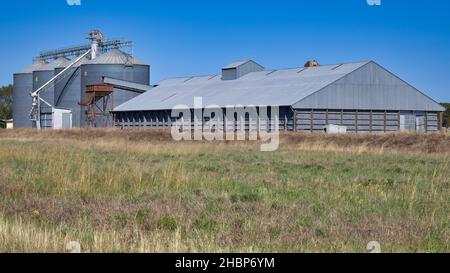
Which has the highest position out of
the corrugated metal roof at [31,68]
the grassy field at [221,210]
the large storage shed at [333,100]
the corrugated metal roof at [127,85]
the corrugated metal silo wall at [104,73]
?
the corrugated metal roof at [31,68]

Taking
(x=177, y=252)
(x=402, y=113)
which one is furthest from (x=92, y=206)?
(x=402, y=113)

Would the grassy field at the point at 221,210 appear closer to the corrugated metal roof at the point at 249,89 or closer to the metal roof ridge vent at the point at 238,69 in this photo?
the corrugated metal roof at the point at 249,89

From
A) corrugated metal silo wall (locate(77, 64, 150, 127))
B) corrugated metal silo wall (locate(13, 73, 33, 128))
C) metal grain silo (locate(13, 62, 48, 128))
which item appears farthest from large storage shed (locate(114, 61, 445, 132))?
metal grain silo (locate(13, 62, 48, 128))

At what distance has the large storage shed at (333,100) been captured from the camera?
5769 cm

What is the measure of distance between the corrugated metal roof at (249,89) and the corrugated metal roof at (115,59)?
184 inches

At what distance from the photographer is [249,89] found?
66250 mm

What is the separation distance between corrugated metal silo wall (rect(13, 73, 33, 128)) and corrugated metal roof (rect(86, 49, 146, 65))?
13.8 m

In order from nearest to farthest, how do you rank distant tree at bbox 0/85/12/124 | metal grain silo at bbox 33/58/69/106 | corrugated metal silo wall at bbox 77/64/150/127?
corrugated metal silo wall at bbox 77/64/150/127, metal grain silo at bbox 33/58/69/106, distant tree at bbox 0/85/12/124

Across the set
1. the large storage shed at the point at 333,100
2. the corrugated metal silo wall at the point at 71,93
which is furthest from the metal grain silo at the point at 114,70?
the large storage shed at the point at 333,100

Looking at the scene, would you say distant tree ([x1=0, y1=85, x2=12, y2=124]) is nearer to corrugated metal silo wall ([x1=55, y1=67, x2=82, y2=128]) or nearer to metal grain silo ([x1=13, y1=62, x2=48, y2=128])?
metal grain silo ([x1=13, y1=62, x2=48, y2=128])

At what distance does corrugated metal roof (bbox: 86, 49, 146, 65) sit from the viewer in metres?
81.2

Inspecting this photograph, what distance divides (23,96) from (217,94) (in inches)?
1439

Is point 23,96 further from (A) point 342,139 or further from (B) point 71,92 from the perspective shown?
(A) point 342,139

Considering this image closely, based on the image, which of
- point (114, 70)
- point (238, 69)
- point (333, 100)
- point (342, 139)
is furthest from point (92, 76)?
point (342, 139)
